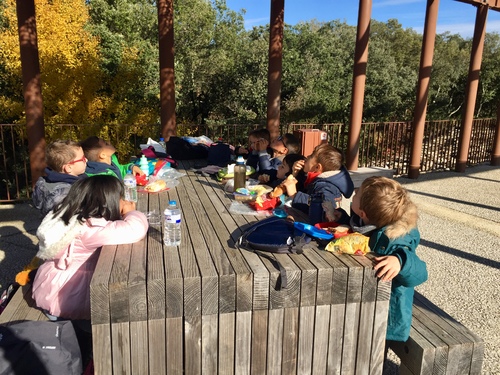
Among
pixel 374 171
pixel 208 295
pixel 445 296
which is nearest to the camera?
pixel 208 295

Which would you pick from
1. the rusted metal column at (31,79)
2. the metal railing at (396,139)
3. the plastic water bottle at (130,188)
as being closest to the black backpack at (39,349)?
the plastic water bottle at (130,188)

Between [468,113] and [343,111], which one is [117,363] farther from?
[343,111]

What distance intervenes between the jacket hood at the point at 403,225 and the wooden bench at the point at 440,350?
59cm

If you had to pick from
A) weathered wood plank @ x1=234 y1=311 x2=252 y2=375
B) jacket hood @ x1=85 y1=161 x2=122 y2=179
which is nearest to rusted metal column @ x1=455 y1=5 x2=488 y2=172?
jacket hood @ x1=85 y1=161 x2=122 y2=179

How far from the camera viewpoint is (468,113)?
9.91m

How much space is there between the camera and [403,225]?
2.20 m

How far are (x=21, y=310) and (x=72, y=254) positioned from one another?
0.53m

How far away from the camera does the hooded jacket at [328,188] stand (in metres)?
3.06

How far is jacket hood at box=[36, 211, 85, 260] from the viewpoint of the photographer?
2.22 metres

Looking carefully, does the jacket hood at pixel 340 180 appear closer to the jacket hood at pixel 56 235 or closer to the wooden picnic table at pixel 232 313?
the wooden picnic table at pixel 232 313

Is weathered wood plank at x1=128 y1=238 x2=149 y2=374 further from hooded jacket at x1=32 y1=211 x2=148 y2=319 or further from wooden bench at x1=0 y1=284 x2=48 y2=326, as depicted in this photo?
wooden bench at x1=0 y1=284 x2=48 y2=326

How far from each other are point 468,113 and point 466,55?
2140 centimetres

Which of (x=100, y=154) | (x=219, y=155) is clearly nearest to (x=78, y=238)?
(x=100, y=154)

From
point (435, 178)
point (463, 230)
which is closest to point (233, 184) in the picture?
point (463, 230)
